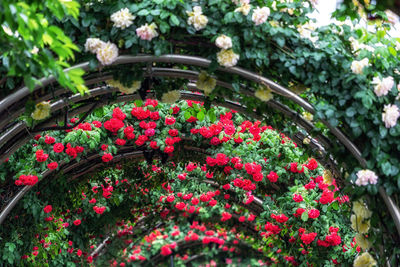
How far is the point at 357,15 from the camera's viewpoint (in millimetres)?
3398

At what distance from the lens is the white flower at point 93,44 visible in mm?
3105

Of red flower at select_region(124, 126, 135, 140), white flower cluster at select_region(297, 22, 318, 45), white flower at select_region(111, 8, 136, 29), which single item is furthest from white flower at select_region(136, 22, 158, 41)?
red flower at select_region(124, 126, 135, 140)

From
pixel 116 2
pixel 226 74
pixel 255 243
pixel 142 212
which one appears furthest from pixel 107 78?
pixel 255 243

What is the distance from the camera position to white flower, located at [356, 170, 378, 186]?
3090 mm

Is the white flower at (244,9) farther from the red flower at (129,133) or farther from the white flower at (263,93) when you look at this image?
the red flower at (129,133)

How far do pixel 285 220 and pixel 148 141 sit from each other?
5.32ft

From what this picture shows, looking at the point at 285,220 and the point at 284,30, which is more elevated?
the point at 285,220

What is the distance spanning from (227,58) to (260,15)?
293 millimetres

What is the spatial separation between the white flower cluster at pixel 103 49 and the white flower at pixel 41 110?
0.66 meters

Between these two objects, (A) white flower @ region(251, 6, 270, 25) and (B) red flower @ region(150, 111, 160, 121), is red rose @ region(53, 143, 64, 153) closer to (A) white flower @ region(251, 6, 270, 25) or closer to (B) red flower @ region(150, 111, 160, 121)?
(B) red flower @ region(150, 111, 160, 121)

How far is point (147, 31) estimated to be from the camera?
3.06 m

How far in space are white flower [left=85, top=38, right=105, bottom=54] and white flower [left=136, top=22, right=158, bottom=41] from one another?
217 mm

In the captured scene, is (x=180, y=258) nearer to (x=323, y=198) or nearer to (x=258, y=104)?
(x=323, y=198)

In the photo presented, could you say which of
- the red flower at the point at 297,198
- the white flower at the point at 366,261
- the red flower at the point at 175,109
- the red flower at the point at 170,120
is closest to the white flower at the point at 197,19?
the white flower at the point at 366,261
